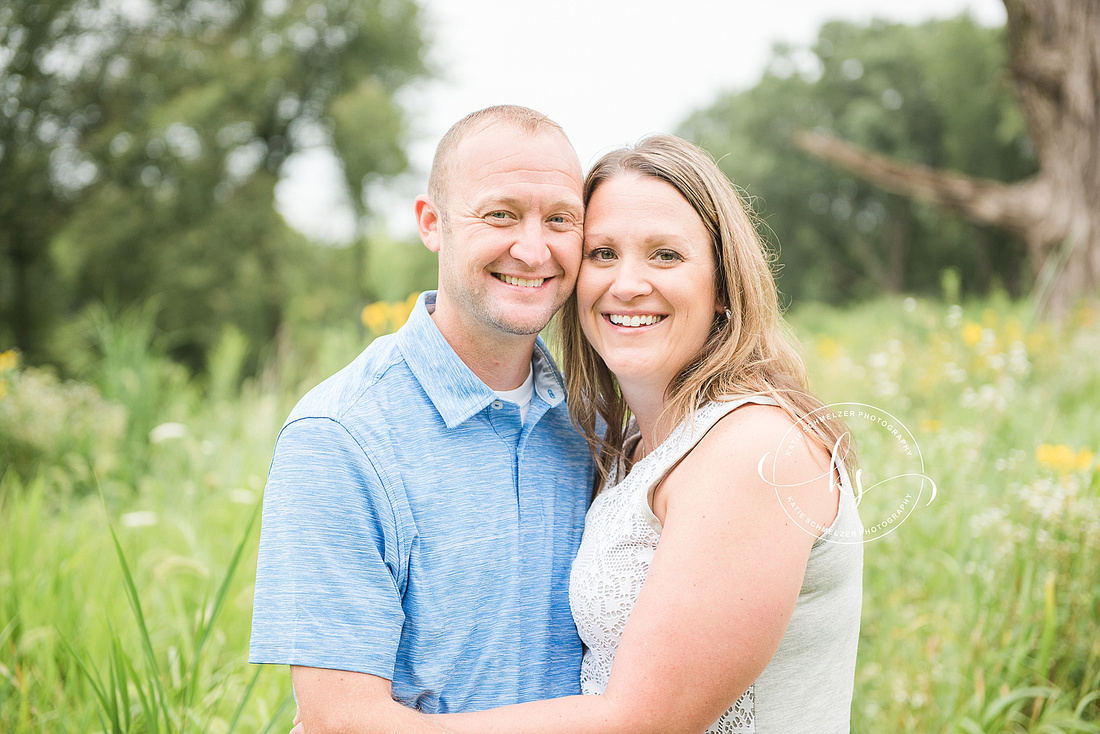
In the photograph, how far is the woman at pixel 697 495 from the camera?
1.45 m

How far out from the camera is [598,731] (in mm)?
1459

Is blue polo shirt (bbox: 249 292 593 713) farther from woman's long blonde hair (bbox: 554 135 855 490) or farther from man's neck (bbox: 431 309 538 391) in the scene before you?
woman's long blonde hair (bbox: 554 135 855 490)

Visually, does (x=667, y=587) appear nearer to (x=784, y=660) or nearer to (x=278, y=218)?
(x=784, y=660)

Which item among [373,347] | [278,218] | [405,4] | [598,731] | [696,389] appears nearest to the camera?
[598,731]

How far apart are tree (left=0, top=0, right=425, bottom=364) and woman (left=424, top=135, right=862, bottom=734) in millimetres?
17147

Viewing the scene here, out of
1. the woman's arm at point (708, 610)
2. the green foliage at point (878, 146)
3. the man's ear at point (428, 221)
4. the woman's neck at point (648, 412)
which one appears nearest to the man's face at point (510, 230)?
the man's ear at point (428, 221)

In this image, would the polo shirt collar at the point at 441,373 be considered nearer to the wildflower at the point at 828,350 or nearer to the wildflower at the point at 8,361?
the wildflower at the point at 8,361

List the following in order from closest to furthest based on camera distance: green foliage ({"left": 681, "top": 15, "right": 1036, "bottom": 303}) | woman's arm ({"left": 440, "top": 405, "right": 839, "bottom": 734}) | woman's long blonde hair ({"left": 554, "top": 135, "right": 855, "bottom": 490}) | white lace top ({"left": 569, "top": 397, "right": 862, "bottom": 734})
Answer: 1. woman's arm ({"left": 440, "top": 405, "right": 839, "bottom": 734})
2. white lace top ({"left": 569, "top": 397, "right": 862, "bottom": 734})
3. woman's long blonde hair ({"left": 554, "top": 135, "right": 855, "bottom": 490})
4. green foliage ({"left": 681, "top": 15, "right": 1036, "bottom": 303})

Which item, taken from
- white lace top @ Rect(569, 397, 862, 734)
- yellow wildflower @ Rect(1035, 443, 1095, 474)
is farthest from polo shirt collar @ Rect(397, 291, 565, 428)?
yellow wildflower @ Rect(1035, 443, 1095, 474)

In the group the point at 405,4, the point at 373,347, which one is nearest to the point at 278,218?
the point at 405,4

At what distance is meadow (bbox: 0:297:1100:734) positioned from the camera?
2.37 meters

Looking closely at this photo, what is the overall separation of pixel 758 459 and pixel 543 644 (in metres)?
0.72

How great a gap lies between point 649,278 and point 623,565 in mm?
695

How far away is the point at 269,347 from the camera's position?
1170cm
